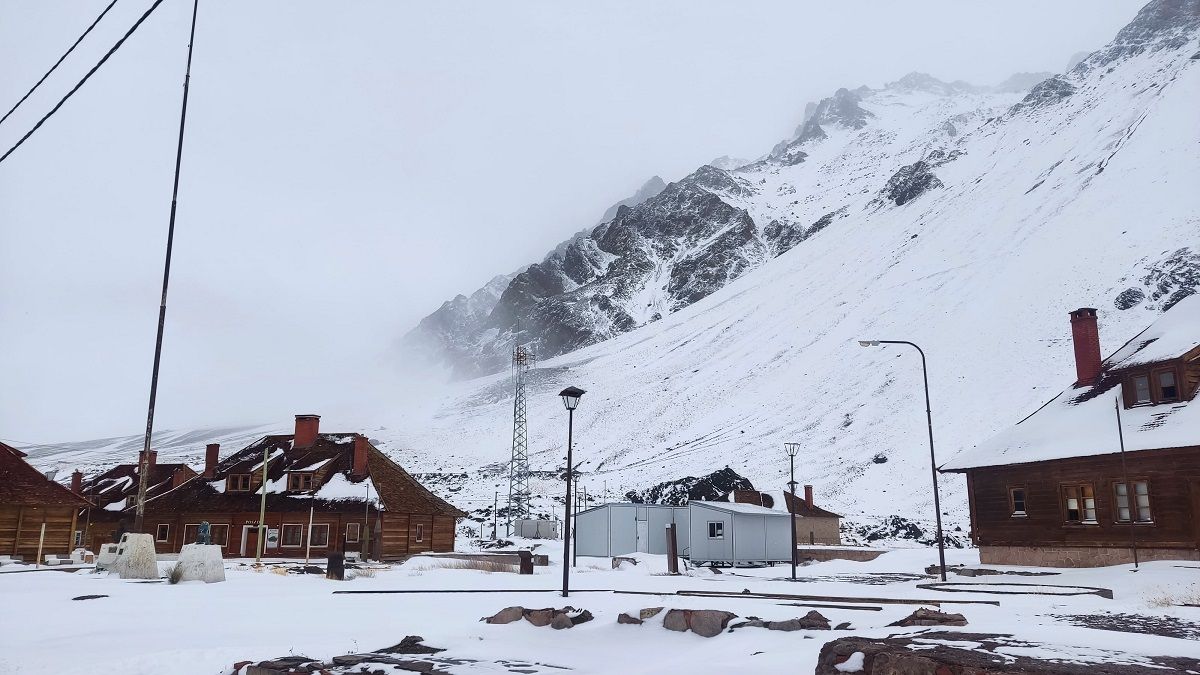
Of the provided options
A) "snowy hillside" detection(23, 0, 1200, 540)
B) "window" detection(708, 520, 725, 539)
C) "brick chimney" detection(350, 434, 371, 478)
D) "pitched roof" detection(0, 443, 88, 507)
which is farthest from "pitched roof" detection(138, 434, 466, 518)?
"snowy hillside" detection(23, 0, 1200, 540)

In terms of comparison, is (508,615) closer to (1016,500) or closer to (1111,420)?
(1111,420)

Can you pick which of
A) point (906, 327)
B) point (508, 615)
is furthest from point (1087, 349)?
point (906, 327)

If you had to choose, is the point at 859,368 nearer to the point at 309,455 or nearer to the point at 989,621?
the point at 309,455

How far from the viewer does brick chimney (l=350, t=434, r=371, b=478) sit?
48969mm

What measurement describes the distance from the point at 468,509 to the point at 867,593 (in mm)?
68553

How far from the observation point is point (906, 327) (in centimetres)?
10650

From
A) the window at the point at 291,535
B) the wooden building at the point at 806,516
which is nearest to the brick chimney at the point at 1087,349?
the wooden building at the point at 806,516

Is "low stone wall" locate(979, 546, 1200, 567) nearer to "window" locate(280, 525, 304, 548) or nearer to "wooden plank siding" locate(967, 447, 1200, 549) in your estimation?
"wooden plank siding" locate(967, 447, 1200, 549)

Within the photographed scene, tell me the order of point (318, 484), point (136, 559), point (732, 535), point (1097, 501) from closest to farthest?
point (136, 559) < point (1097, 501) < point (318, 484) < point (732, 535)

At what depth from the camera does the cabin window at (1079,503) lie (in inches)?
1281

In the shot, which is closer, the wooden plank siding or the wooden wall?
the wooden plank siding

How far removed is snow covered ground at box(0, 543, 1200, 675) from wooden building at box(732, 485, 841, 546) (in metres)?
32.1

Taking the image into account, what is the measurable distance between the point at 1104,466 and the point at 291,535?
132ft

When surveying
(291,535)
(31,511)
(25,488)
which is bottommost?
(291,535)
